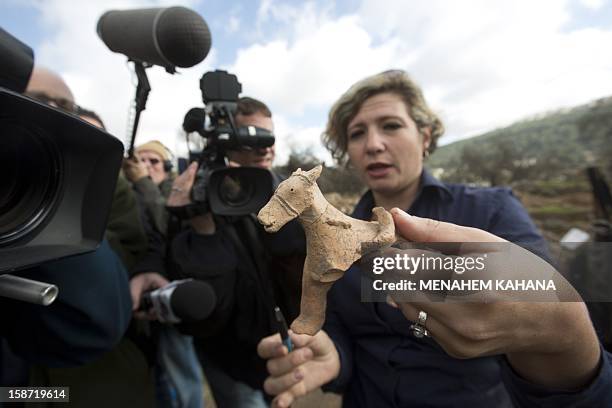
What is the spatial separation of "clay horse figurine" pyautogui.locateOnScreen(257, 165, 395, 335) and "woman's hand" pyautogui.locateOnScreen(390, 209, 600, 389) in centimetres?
7

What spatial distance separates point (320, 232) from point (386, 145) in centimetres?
55

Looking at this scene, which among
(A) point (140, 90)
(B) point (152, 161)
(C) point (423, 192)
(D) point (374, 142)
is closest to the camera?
(D) point (374, 142)

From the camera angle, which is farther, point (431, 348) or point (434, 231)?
point (431, 348)

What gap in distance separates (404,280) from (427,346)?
604mm

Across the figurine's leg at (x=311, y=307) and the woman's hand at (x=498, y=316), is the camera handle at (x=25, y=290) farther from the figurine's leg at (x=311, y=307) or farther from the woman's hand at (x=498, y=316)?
the woman's hand at (x=498, y=316)

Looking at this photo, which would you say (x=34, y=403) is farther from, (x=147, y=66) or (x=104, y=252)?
(x=147, y=66)

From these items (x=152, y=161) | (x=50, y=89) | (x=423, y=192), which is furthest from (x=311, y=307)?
(x=152, y=161)

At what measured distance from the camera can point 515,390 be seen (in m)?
0.85

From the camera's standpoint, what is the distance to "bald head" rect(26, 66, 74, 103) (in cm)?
188

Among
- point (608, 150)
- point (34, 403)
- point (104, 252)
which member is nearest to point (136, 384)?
point (34, 403)

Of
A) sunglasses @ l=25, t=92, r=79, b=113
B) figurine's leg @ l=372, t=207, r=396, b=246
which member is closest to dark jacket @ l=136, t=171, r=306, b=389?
figurine's leg @ l=372, t=207, r=396, b=246

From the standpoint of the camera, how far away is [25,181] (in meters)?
0.98

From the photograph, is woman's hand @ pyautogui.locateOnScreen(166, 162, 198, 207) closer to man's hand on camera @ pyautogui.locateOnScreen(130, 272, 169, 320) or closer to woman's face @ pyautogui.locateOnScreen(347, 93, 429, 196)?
man's hand on camera @ pyautogui.locateOnScreen(130, 272, 169, 320)

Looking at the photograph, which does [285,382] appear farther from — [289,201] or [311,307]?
[289,201]
